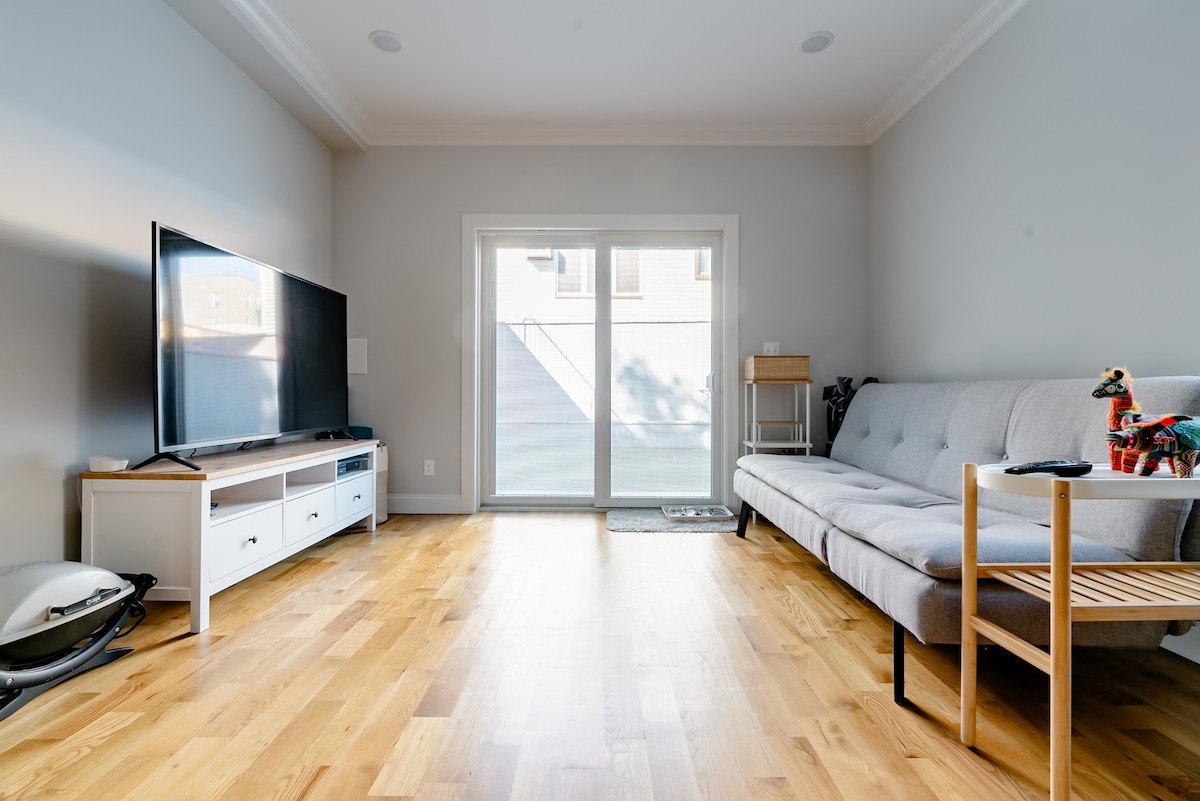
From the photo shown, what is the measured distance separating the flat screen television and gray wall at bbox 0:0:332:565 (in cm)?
27

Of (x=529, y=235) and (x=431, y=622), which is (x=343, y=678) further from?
(x=529, y=235)

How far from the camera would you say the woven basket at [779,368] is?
347 cm

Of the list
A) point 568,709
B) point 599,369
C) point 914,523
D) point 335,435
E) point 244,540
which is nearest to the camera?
point 568,709

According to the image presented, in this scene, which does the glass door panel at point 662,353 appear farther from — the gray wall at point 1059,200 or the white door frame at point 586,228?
the gray wall at point 1059,200

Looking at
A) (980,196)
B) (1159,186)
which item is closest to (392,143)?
(980,196)

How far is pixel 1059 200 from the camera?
224cm

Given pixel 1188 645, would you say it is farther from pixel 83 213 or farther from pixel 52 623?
pixel 83 213

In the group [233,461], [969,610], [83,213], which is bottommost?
[969,610]

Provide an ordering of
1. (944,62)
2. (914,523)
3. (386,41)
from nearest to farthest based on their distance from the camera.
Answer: (914,523) < (386,41) < (944,62)

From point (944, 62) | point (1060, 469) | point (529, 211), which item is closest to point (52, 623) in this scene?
point (1060, 469)

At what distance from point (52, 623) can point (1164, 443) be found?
8.42 ft

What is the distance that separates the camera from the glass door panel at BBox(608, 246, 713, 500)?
3.93 metres

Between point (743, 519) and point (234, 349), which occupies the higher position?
point (234, 349)

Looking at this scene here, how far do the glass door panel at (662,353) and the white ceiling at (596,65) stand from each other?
0.81 meters
